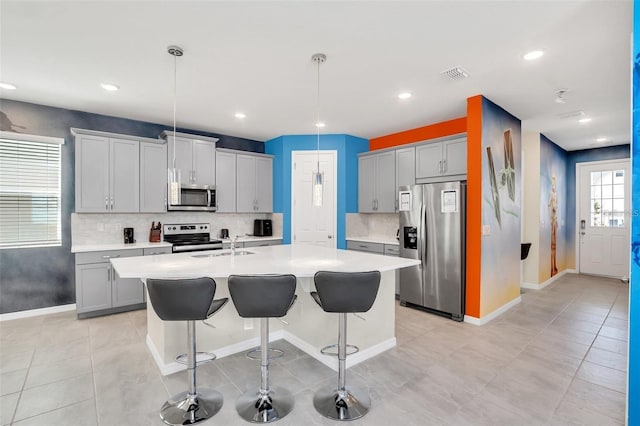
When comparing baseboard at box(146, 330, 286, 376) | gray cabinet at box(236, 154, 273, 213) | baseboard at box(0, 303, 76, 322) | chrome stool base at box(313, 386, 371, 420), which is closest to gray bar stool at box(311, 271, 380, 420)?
chrome stool base at box(313, 386, 371, 420)

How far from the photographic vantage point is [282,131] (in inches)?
210

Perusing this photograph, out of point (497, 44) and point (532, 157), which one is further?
point (532, 157)

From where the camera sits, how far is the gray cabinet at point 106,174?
4.04 m

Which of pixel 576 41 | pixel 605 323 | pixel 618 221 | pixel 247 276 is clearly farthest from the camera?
pixel 618 221

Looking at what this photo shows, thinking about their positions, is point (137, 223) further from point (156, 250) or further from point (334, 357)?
point (334, 357)

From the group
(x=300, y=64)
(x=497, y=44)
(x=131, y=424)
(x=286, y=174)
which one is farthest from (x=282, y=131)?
(x=131, y=424)

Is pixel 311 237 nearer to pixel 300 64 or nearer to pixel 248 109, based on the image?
pixel 248 109

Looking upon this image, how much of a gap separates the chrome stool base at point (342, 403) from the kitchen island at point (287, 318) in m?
0.41

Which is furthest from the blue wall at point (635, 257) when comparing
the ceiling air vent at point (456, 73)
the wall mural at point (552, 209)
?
the wall mural at point (552, 209)

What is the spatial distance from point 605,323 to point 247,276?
4.39 meters

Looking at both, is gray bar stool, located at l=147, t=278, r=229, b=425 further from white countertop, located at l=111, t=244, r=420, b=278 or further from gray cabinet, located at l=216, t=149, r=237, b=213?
gray cabinet, located at l=216, t=149, r=237, b=213

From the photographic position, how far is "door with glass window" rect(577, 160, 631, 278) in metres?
6.11

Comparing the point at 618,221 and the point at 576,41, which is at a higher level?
the point at 576,41

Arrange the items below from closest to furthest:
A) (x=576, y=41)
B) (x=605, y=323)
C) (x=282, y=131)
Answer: (x=576, y=41) → (x=605, y=323) → (x=282, y=131)
